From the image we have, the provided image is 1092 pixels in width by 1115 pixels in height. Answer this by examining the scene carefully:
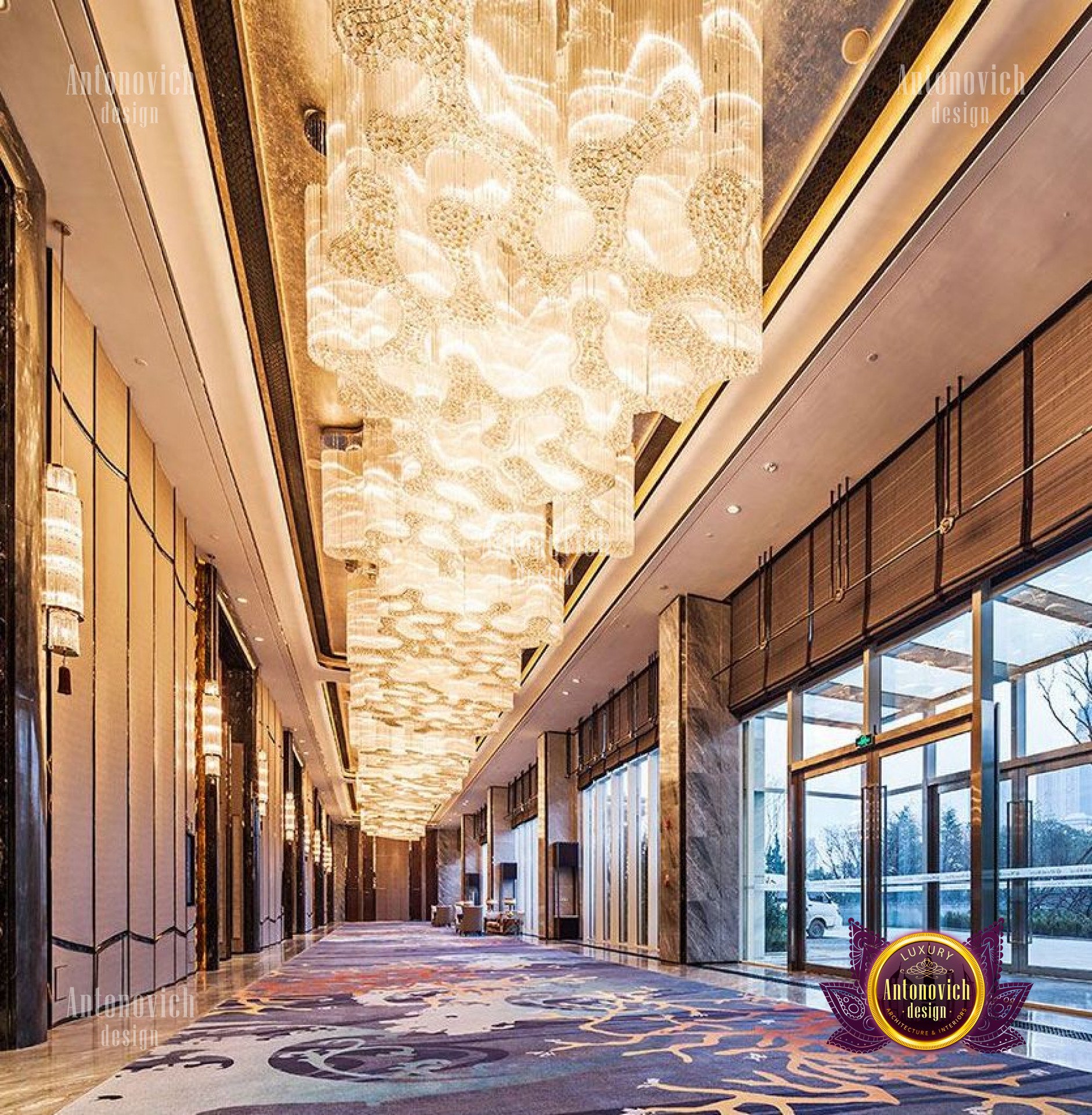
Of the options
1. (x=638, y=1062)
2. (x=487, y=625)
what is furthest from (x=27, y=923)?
(x=487, y=625)

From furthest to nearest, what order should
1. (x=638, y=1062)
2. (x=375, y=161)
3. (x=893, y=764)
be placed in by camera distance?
(x=893, y=764) → (x=638, y=1062) → (x=375, y=161)

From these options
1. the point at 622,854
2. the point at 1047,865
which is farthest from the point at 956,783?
the point at 622,854

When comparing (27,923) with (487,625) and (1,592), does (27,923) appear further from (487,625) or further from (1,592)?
(487,625)

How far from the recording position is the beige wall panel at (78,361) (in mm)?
5848

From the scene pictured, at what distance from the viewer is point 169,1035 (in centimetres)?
526

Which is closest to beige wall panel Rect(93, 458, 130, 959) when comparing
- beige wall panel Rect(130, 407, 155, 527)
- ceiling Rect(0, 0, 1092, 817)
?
beige wall panel Rect(130, 407, 155, 527)

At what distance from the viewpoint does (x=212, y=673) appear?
1080 centimetres

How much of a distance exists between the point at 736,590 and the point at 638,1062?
7687 mm

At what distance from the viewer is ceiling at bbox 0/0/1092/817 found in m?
4.52

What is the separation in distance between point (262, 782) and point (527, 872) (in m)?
12.8

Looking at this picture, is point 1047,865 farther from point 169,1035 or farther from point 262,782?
point 262,782

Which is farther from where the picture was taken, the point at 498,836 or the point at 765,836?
the point at 498,836

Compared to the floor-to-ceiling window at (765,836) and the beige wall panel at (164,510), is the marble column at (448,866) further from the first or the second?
the beige wall panel at (164,510)

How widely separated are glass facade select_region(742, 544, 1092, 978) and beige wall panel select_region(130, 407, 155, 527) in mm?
5652
